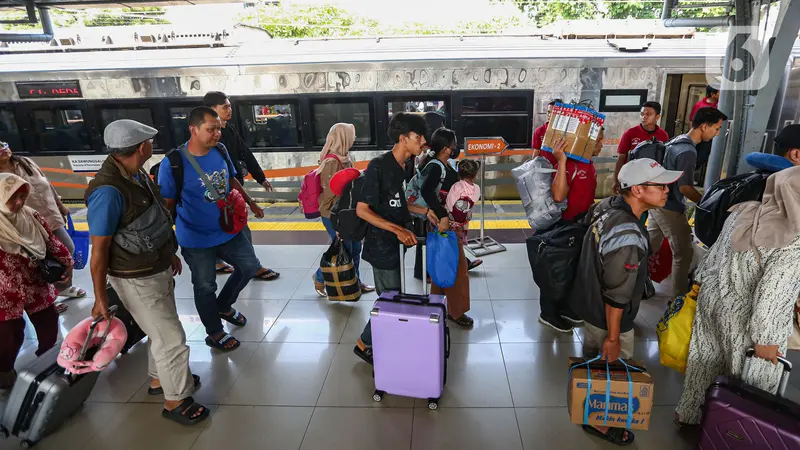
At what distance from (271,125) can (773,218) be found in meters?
6.38

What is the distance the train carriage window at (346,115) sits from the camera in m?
6.75

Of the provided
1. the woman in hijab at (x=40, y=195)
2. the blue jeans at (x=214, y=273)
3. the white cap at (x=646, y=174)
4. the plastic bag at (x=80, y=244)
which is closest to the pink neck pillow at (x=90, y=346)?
the blue jeans at (x=214, y=273)

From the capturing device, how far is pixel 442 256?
3.04 meters

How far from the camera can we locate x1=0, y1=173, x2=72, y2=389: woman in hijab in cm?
257

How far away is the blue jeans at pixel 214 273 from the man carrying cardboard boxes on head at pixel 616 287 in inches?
94.9

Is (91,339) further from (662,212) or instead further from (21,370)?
(662,212)

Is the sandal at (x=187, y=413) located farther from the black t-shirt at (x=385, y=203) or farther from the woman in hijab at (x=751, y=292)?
the woman in hijab at (x=751, y=292)

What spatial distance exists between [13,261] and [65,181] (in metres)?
5.81

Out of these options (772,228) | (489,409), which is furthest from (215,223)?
(772,228)

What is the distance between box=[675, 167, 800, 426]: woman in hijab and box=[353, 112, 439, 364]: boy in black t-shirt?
1518mm

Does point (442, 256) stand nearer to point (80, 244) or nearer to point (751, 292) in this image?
point (751, 292)

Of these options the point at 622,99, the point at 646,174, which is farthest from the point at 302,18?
the point at 646,174

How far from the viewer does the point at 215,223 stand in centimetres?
322

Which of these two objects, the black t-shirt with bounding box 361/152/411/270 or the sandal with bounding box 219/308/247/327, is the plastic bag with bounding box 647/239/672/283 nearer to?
the black t-shirt with bounding box 361/152/411/270
